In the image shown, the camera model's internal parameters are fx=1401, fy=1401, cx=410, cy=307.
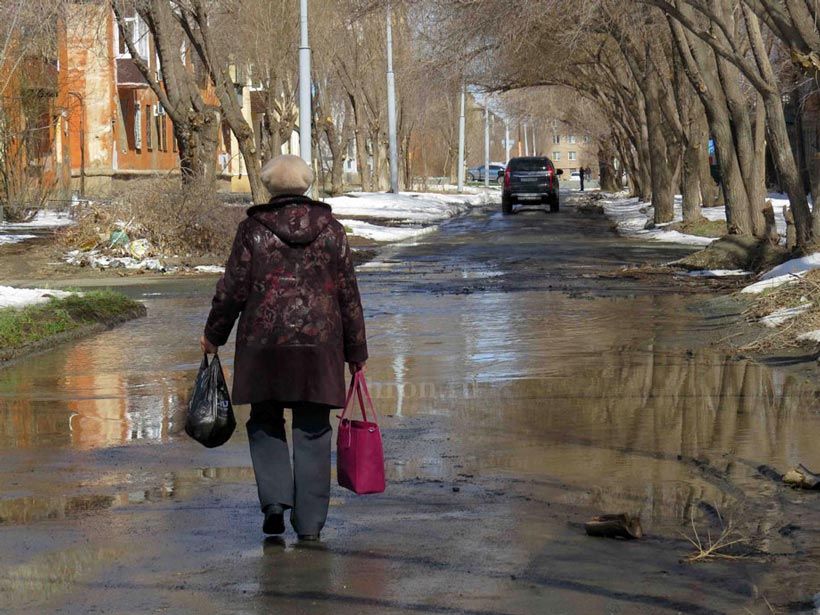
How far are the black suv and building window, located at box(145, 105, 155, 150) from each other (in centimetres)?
1477

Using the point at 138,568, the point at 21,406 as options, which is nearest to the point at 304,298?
the point at 138,568

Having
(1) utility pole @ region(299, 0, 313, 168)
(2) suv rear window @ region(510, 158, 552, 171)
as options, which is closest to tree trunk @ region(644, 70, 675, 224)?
(1) utility pole @ region(299, 0, 313, 168)

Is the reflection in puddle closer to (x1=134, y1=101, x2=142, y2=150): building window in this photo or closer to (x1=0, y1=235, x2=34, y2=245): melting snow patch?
(x1=0, y1=235, x2=34, y2=245): melting snow patch

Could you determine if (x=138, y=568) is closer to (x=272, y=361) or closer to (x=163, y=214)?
(x=272, y=361)

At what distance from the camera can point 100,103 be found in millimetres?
49031

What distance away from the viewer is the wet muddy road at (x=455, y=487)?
5062 millimetres

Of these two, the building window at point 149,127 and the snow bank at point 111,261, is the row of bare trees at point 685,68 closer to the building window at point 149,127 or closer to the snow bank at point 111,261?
the snow bank at point 111,261

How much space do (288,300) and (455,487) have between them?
152 cm

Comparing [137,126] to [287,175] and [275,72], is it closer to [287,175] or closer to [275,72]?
[275,72]

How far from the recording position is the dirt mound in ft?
64.8

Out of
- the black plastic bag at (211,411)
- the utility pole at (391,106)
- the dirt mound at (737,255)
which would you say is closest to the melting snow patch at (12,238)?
the dirt mound at (737,255)

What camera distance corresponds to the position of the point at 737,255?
2031 cm

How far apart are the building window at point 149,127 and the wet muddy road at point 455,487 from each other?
42469 millimetres

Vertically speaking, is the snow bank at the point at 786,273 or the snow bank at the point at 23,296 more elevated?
the snow bank at the point at 786,273
